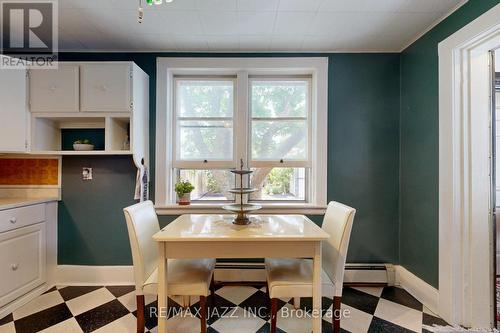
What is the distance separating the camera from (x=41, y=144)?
2312mm

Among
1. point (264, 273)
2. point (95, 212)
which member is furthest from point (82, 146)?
point (264, 273)

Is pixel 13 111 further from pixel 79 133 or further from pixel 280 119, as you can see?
pixel 280 119

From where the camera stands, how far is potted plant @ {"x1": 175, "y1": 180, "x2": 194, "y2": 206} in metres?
2.51

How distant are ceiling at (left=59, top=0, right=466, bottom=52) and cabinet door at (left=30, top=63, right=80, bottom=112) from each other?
339mm

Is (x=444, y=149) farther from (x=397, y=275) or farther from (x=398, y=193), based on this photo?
(x=397, y=275)

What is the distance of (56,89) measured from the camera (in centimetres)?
225

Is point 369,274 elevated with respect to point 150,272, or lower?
lower

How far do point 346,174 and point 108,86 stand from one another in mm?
2405

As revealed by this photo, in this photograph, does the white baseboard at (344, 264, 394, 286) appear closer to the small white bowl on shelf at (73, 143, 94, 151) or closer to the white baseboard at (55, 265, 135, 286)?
the white baseboard at (55, 265, 135, 286)

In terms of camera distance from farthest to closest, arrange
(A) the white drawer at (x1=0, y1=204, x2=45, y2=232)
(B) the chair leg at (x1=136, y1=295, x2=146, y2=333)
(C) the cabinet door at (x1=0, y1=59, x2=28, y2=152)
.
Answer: (C) the cabinet door at (x1=0, y1=59, x2=28, y2=152), (A) the white drawer at (x1=0, y1=204, x2=45, y2=232), (B) the chair leg at (x1=136, y1=295, x2=146, y2=333)

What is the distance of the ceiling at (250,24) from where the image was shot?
6.07 feet

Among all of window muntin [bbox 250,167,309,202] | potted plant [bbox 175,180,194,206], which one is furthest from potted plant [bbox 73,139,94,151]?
window muntin [bbox 250,167,309,202]

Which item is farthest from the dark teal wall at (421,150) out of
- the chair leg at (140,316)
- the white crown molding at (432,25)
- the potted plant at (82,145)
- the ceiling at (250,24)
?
the potted plant at (82,145)

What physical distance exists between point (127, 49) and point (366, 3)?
218 cm
